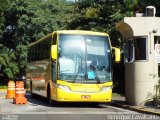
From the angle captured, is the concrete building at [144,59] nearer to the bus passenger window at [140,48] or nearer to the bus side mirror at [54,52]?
the bus passenger window at [140,48]

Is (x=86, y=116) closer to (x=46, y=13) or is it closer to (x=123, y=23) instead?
(x=123, y=23)

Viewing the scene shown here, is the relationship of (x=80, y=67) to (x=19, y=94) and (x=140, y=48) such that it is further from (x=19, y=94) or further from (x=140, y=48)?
(x=19, y=94)

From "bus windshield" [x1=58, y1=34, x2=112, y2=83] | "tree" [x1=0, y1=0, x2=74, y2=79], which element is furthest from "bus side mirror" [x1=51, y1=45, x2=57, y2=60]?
"tree" [x1=0, y1=0, x2=74, y2=79]

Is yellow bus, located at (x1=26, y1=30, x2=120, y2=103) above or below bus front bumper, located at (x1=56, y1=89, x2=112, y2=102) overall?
above

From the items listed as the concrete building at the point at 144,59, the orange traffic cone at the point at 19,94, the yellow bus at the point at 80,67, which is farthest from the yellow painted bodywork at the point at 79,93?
the orange traffic cone at the point at 19,94

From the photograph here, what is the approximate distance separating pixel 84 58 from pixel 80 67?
0.47m

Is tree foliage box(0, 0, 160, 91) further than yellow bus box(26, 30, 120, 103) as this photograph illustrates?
Yes

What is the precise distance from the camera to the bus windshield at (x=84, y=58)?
21.6 m

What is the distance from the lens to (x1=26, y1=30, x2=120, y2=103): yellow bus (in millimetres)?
21406

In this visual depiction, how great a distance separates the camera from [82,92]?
70.2 feet

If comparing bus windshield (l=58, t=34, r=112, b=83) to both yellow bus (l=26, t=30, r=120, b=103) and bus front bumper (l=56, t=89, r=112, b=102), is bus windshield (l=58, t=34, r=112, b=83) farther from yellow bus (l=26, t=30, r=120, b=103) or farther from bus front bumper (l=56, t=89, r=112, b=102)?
bus front bumper (l=56, t=89, r=112, b=102)

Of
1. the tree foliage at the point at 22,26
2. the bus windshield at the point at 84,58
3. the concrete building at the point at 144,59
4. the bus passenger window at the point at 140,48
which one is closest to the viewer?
the concrete building at the point at 144,59

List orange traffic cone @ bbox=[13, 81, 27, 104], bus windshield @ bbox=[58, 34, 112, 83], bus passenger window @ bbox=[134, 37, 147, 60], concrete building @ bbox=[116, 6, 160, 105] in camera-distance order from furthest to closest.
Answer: orange traffic cone @ bbox=[13, 81, 27, 104]
bus passenger window @ bbox=[134, 37, 147, 60]
bus windshield @ bbox=[58, 34, 112, 83]
concrete building @ bbox=[116, 6, 160, 105]

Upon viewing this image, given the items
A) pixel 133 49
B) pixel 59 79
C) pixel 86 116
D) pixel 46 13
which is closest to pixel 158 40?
pixel 133 49
